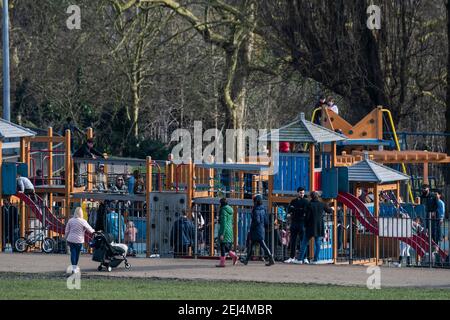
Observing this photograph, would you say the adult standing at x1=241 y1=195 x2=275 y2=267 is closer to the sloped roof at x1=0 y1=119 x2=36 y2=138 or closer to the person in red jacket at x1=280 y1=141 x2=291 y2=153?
the person in red jacket at x1=280 y1=141 x2=291 y2=153

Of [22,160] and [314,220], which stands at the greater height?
[22,160]

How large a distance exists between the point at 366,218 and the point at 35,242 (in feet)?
25.2

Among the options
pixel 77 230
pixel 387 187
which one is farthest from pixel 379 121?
pixel 77 230

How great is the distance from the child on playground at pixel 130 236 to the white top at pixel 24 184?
2.67 metres

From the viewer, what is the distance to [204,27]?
4341 cm

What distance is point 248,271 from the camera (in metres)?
25.0

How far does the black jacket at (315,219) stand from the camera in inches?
1026

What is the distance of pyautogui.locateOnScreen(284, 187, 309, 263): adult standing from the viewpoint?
86.2 ft

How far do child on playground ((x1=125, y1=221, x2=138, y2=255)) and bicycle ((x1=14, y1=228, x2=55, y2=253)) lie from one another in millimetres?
1710

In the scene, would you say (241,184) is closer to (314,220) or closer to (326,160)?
(326,160)

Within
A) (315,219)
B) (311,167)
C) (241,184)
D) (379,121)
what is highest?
(379,121)

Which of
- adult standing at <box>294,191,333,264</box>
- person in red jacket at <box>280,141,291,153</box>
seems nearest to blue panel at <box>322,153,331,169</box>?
person in red jacket at <box>280,141,291,153</box>

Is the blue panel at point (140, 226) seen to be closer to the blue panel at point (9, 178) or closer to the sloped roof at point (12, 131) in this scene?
the blue panel at point (9, 178)
